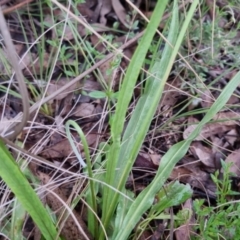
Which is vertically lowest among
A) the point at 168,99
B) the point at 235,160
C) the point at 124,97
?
the point at 235,160

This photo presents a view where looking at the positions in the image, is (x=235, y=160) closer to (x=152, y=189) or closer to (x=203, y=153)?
(x=203, y=153)

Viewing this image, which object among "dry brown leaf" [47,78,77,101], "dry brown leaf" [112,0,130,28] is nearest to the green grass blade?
"dry brown leaf" [47,78,77,101]

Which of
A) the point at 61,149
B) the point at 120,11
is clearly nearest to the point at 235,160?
the point at 61,149

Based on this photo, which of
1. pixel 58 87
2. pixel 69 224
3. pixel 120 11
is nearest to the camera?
pixel 69 224

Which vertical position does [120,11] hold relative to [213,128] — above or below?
above

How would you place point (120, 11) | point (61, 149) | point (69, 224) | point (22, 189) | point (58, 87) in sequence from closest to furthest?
point (22, 189) → point (69, 224) → point (61, 149) → point (58, 87) → point (120, 11)

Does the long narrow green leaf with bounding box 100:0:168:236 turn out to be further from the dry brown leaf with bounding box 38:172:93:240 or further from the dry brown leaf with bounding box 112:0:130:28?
the dry brown leaf with bounding box 112:0:130:28

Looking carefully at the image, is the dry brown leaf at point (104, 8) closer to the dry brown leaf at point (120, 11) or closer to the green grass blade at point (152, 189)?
the dry brown leaf at point (120, 11)

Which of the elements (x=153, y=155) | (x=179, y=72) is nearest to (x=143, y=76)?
(x=179, y=72)
